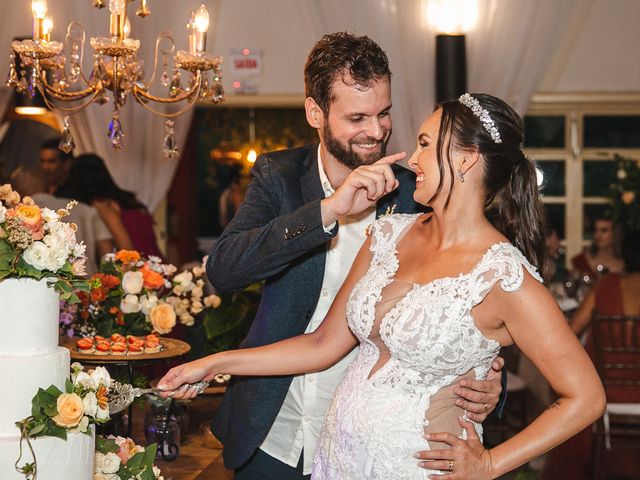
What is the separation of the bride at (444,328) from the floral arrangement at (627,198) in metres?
4.39

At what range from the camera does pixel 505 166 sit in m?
2.29

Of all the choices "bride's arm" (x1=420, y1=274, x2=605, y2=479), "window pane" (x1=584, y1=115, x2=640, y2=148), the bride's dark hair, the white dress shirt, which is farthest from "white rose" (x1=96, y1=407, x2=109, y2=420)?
"window pane" (x1=584, y1=115, x2=640, y2=148)

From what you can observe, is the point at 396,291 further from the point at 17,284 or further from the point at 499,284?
→ the point at 17,284

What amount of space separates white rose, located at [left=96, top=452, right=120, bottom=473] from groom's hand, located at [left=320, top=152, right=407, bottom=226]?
72 centimetres

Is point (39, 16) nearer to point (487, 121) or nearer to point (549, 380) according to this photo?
point (487, 121)

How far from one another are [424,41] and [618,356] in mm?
2643

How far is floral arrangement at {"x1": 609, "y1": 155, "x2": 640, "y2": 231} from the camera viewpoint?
257 inches

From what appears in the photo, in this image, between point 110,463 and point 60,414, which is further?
point 110,463

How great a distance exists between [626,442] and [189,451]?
3.04 m

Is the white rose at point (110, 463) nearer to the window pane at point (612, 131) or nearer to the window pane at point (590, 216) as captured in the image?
the window pane at point (590, 216)

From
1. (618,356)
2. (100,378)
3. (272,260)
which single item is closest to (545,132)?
(618,356)

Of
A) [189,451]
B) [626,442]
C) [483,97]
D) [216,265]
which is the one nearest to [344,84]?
[483,97]

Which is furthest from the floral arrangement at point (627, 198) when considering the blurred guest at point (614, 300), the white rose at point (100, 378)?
the white rose at point (100, 378)

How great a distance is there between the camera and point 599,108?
7758 millimetres
